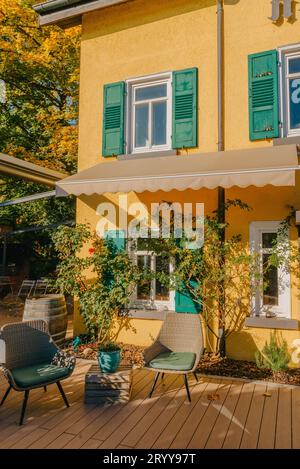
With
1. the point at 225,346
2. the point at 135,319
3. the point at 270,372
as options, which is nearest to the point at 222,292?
the point at 225,346

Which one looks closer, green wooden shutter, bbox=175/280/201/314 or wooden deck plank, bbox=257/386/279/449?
wooden deck plank, bbox=257/386/279/449

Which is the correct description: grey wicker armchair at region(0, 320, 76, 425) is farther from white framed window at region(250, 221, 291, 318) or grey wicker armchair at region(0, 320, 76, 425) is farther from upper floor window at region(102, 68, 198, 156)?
upper floor window at region(102, 68, 198, 156)

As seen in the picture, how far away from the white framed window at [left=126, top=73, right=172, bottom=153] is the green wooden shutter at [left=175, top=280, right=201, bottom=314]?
14.2 ft

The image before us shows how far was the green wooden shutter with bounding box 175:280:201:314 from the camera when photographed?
9539 mm

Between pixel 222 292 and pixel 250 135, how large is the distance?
4271 mm

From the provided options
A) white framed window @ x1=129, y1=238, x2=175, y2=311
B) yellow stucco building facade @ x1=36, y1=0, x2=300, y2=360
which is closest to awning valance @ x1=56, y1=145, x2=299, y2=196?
yellow stucco building facade @ x1=36, y1=0, x2=300, y2=360

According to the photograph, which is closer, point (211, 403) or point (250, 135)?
point (211, 403)

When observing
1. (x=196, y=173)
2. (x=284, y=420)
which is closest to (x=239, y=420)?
(x=284, y=420)

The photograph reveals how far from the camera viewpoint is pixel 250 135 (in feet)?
30.5

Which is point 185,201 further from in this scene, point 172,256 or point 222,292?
point 222,292

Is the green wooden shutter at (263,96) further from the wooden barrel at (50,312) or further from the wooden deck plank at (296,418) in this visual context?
the wooden barrel at (50,312)

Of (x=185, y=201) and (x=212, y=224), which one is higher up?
(x=185, y=201)

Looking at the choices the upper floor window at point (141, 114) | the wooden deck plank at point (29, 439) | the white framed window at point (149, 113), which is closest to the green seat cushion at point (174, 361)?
the wooden deck plank at point (29, 439)

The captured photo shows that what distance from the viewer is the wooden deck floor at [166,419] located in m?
5.32
